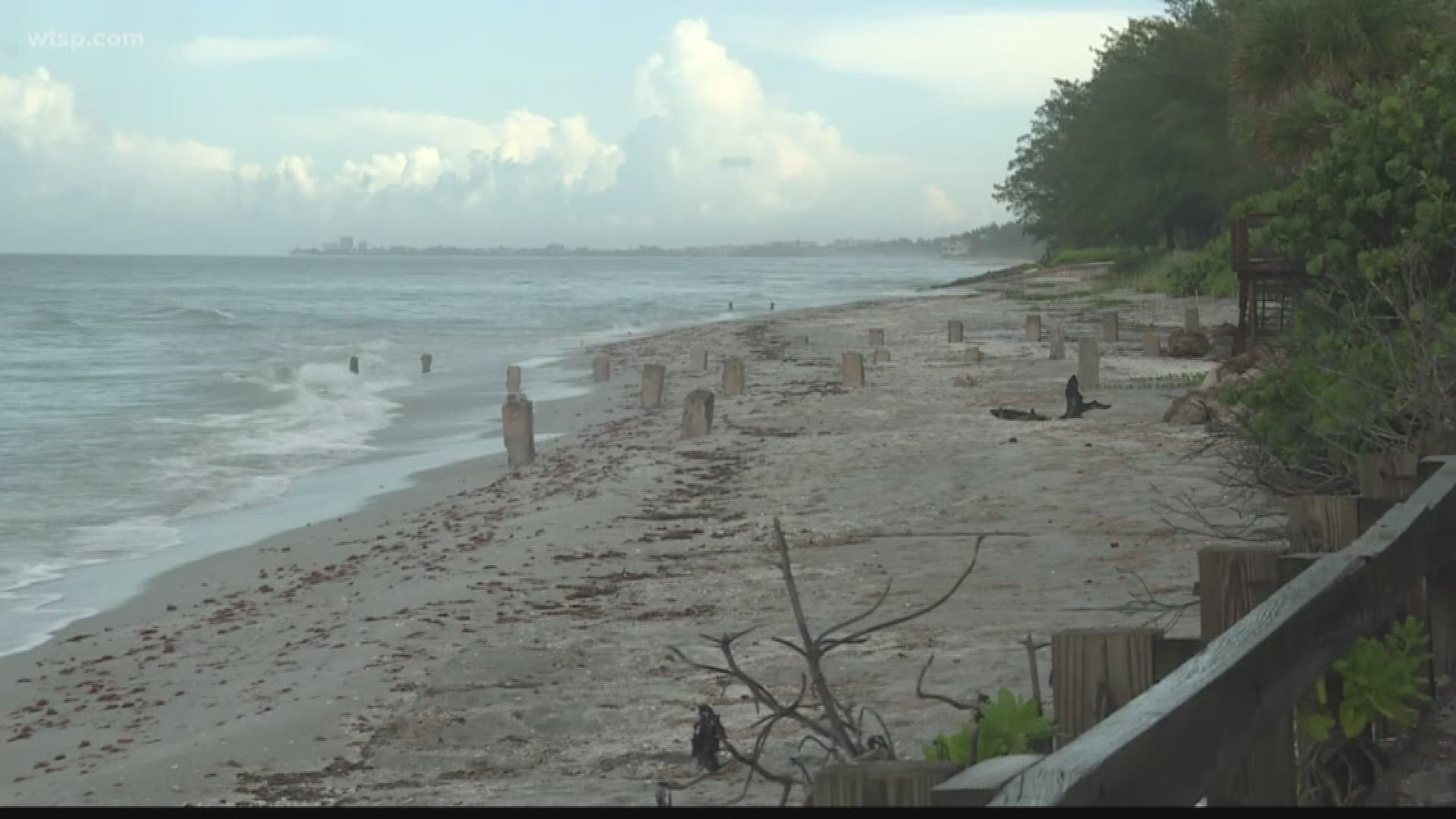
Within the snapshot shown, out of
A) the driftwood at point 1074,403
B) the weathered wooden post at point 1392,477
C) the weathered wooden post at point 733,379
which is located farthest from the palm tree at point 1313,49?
the weathered wooden post at point 1392,477

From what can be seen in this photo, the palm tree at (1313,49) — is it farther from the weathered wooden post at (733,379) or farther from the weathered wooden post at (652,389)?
the weathered wooden post at (652,389)

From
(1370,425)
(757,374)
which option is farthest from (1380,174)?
(757,374)

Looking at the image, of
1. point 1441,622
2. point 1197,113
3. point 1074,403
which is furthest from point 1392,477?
point 1197,113

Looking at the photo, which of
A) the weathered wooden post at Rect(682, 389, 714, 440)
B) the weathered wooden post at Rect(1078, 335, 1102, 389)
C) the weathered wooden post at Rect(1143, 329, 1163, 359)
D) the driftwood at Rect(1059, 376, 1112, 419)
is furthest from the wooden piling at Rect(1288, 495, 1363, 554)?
the weathered wooden post at Rect(1143, 329, 1163, 359)

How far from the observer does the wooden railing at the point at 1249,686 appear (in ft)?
7.29

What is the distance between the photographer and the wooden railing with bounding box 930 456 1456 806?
7.29ft

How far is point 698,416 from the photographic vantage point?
19.6 m

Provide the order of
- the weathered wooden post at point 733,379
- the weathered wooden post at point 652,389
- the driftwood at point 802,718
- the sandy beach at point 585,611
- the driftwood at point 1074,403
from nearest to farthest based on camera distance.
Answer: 1. the driftwood at point 802,718
2. the sandy beach at point 585,611
3. the driftwood at point 1074,403
4. the weathered wooden post at point 652,389
5. the weathered wooden post at point 733,379

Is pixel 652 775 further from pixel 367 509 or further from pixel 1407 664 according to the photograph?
pixel 367 509

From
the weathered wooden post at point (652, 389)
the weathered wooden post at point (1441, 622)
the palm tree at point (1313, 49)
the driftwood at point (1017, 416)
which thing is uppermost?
the palm tree at point (1313, 49)

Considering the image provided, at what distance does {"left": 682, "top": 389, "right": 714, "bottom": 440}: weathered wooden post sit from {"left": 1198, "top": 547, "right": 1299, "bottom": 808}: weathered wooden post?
15.8 metres

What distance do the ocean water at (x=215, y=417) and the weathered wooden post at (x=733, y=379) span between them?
3521 mm

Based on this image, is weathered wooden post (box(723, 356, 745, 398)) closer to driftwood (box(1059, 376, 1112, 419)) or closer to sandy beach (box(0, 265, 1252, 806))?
sandy beach (box(0, 265, 1252, 806))

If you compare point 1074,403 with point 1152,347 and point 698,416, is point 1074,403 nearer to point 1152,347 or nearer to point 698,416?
point 698,416
